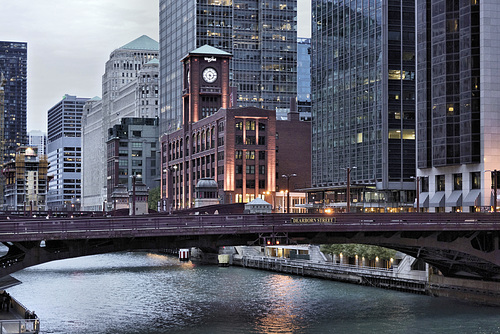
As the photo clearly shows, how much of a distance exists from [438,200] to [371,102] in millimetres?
39379

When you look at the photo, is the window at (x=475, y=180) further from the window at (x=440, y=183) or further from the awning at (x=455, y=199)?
the window at (x=440, y=183)

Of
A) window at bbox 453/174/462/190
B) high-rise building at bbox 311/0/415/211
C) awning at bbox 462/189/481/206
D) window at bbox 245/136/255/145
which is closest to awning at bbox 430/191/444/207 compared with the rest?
window at bbox 453/174/462/190

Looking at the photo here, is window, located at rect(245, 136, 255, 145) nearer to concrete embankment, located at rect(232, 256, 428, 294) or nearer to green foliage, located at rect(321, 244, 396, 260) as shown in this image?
concrete embankment, located at rect(232, 256, 428, 294)

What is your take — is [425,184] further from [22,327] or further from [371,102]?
[22,327]

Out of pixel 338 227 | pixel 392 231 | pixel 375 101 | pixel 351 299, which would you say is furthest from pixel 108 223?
pixel 375 101

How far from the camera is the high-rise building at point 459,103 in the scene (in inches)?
4311

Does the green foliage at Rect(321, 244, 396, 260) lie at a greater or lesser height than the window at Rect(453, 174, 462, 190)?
lesser

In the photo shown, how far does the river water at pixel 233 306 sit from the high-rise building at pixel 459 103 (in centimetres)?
2438

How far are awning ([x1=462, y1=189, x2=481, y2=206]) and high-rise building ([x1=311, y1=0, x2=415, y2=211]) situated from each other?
34.1 m

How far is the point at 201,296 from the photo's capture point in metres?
90.6

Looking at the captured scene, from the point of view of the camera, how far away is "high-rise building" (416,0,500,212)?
110 meters

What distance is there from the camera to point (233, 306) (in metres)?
80.9

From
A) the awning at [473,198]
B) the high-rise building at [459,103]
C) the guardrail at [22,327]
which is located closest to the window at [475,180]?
the high-rise building at [459,103]


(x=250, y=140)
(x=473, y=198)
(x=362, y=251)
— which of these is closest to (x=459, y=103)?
(x=473, y=198)
